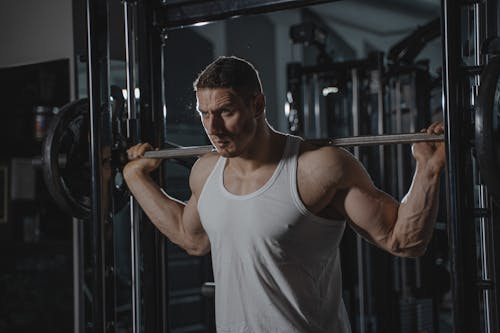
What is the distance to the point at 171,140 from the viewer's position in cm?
299

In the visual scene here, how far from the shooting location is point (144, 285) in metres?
2.28

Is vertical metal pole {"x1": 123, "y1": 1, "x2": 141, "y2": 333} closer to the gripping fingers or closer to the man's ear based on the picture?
the gripping fingers

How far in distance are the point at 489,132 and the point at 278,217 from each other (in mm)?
612

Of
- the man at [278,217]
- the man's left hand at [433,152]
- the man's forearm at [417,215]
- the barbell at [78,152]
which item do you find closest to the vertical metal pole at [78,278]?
the barbell at [78,152]

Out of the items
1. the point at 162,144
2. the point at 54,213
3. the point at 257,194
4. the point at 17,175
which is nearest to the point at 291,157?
the point at 257,194

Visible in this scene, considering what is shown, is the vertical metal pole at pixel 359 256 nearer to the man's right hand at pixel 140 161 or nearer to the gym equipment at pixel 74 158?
the gym equipment at pixel 74 158

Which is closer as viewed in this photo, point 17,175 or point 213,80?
point 213,80

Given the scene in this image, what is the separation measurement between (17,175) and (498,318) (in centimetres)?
254

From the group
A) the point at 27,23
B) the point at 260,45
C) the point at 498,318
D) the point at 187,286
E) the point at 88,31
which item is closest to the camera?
the point at 498,318

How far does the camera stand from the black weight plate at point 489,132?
1519 mm

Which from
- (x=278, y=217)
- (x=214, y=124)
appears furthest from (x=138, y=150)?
(x=278, y=217)

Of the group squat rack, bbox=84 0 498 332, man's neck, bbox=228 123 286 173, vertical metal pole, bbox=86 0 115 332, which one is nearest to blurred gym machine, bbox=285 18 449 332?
squat rack, bbox=84 0 498 332

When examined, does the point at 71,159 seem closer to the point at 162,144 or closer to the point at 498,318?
the point at 162,144

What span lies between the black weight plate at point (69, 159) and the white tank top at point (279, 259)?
24.1 inches
